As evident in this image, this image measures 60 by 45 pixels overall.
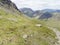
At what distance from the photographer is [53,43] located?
27.8 m

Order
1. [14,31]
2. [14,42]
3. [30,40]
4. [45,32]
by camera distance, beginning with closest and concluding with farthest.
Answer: [14,42] → [30,40] → [14,31] → [45,32]

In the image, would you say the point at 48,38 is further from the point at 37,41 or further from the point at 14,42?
the point at 14,42

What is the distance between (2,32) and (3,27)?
2.79m

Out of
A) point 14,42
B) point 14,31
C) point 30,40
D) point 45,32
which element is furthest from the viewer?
point 45,32

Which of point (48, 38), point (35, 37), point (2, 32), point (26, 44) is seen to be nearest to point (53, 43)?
point (48, 38)

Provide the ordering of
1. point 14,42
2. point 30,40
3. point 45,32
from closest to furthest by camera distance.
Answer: point 14,42
point 30,40
point 45,32

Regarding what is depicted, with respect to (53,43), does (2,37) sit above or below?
above

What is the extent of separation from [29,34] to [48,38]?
3744 millimetres

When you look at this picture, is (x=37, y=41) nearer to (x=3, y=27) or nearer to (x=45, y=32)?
(x=45, y=32)

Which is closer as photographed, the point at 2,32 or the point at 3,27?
the point at 2,32

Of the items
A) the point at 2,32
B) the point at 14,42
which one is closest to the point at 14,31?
the point at 2,32

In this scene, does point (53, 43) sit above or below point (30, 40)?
below

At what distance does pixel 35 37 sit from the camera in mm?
25766

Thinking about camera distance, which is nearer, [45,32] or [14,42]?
Answer: [14,42]
